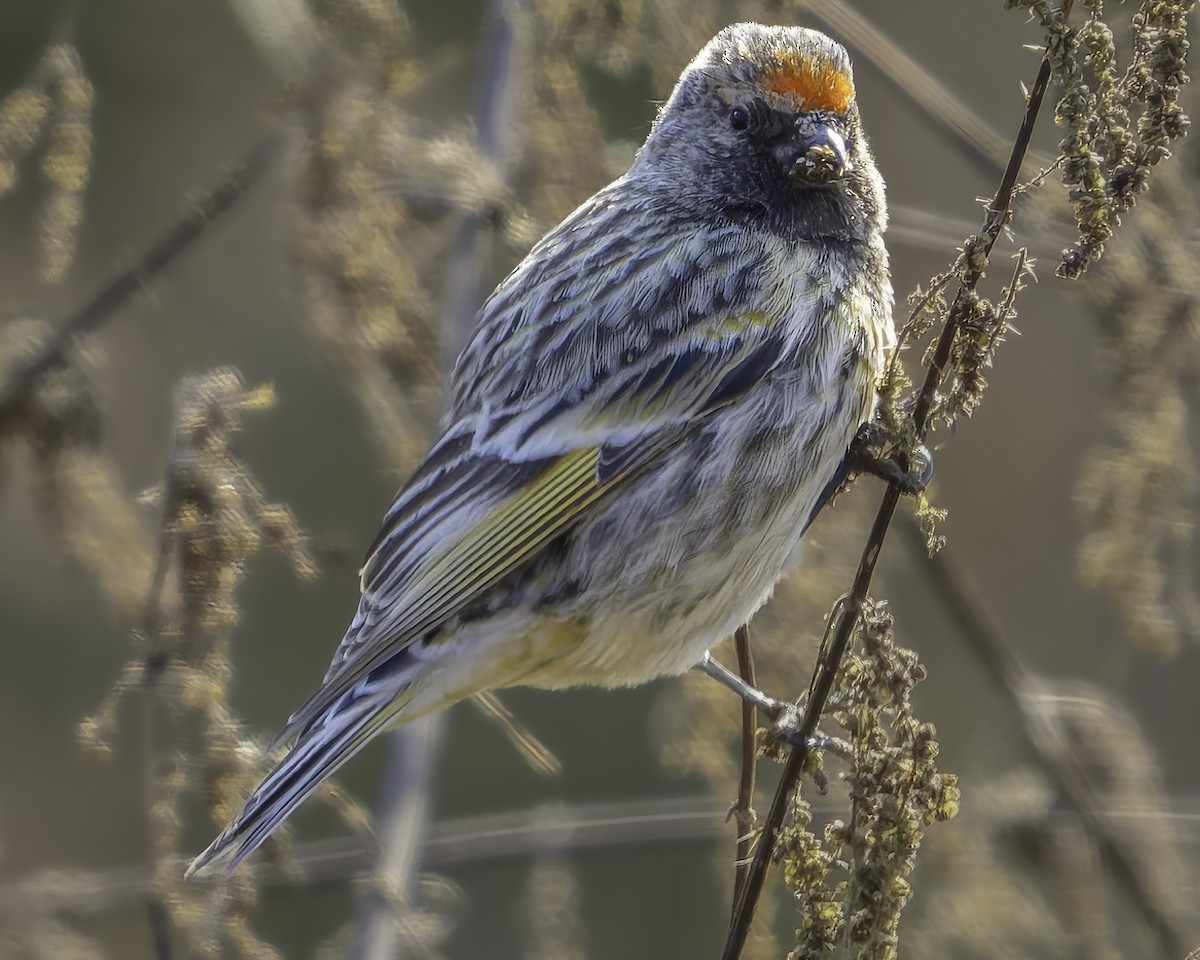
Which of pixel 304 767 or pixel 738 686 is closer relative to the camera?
pixel 304 767

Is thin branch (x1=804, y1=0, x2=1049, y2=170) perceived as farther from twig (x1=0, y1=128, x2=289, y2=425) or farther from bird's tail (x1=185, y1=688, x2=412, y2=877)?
bird's tail (x1=185, y1=688, x2=412, y2=877)

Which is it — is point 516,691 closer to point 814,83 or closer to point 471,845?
point 471,845

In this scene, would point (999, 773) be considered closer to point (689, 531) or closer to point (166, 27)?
point (689, 531)

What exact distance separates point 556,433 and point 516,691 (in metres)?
3.95

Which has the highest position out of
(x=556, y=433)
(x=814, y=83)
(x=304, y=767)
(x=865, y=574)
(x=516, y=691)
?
(x=814, y=83)

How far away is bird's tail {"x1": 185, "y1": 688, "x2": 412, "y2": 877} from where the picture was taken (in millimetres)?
3225

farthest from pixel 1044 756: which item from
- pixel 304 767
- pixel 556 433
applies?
pixel 304 767

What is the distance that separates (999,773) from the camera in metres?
5.79

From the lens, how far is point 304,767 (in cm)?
343

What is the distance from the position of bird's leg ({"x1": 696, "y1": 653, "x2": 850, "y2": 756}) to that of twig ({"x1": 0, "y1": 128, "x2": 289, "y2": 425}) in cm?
160

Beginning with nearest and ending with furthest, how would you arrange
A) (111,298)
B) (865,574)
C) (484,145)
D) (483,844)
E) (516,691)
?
(865,574), (111,298), (484,145), (483,844), (516,691)

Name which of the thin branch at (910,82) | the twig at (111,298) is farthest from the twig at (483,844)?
the thin branch at (910,82)

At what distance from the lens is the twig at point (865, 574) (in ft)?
8.35

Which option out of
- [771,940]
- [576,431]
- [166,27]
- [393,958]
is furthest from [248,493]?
[166,27]
